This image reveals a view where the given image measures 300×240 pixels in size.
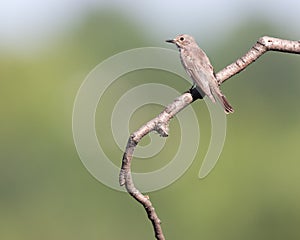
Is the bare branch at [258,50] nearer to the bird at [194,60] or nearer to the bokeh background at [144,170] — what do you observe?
the bird at [194,60]

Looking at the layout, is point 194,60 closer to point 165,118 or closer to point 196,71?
point 196,71

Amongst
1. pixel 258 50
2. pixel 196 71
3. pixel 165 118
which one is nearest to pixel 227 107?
pixel 196 71

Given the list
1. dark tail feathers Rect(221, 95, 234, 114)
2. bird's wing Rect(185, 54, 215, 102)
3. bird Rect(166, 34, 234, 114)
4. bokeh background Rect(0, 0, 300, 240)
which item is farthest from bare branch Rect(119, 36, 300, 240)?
bokeh background Rect(0, 0, 300, 240)

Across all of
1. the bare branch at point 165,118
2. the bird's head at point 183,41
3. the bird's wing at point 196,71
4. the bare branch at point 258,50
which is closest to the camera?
the bare branch at point 165,118

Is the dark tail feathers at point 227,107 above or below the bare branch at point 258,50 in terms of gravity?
above

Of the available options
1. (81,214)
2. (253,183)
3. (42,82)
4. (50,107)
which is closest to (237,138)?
(253,183)

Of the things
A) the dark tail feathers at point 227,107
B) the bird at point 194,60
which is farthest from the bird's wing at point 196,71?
the dark tail feathers at point 227,107

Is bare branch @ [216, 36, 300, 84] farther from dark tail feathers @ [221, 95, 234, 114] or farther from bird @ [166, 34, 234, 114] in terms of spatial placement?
bird @ [166, 34, 234, 114]

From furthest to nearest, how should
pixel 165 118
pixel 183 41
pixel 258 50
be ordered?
pixel 183 41 → pixel 258 50 → pixel 165 118

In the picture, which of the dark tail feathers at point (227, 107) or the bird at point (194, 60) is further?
the bird at point (194, 60)

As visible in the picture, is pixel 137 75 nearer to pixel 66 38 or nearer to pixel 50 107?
pixel 50 107
